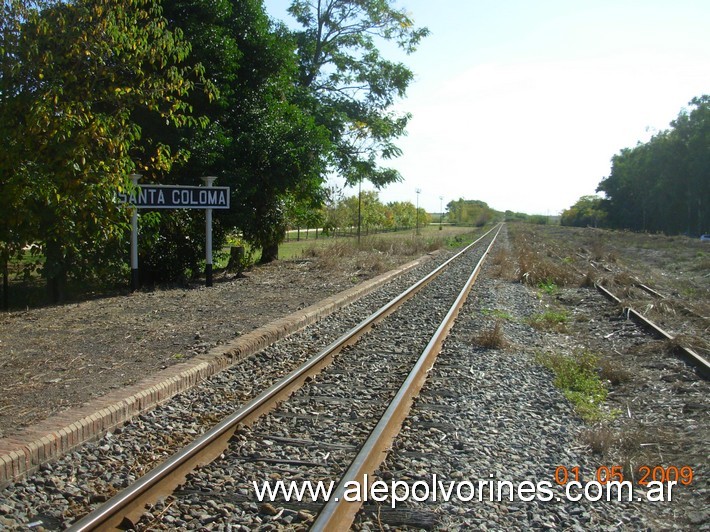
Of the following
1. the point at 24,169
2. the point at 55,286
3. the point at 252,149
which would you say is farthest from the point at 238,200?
the point at 24,169

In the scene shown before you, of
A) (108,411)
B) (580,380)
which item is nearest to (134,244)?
(108,411)

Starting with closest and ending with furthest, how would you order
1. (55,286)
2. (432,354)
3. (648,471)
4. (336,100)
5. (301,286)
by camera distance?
1. (648,471)
2. (432,354)
3. (55,286)
4. (301,286)
5. (336,100)

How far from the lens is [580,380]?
707 centimetres

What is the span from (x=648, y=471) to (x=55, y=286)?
35.7 ft

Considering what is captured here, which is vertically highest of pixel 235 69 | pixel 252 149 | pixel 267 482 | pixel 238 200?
pixel 235 69

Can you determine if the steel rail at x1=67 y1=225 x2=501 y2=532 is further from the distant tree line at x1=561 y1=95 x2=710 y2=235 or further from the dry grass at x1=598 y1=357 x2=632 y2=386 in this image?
the distant tree line at x1=561 y1=95 x2=710 y2=235

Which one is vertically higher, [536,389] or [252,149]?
[252,149]

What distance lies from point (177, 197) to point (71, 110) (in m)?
3.71

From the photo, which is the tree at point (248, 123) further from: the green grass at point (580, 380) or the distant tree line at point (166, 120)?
the green grass at point (580, 380)

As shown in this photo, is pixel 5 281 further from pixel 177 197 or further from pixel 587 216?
pixel 587 216

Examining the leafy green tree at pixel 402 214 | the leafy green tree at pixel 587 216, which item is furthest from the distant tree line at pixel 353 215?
the leafy green tree at pixel 587 216

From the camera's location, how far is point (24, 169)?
30.0 feet

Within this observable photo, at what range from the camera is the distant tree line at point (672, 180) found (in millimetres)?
67375

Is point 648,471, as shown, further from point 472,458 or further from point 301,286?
point 301,286
